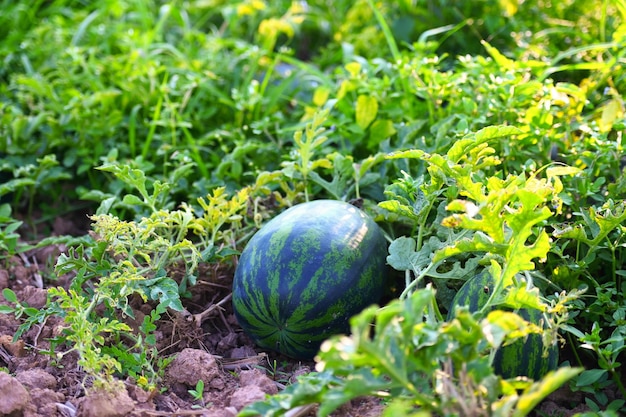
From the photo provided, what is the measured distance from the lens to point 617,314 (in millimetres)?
2172

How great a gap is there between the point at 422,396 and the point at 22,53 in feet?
11.6

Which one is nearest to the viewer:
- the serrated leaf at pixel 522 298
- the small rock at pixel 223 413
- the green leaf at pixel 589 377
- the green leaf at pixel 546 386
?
the green leaf at pixel 546 386

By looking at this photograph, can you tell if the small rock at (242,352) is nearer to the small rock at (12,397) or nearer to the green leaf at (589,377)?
the small rock at (12,397)

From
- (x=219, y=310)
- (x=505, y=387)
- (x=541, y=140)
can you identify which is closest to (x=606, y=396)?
(x=505, y=387)

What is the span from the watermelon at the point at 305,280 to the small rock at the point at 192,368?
0.60 feet

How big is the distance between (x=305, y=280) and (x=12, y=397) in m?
0.90

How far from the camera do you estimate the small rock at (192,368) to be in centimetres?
220

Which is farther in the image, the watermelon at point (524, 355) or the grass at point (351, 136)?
the grass at point (351, 136)

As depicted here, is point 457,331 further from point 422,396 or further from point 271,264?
point 271,264

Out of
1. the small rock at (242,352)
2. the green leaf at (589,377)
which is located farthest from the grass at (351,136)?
the small rock at (242,352)

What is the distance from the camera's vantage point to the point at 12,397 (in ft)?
6.54

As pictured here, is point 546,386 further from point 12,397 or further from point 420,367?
point 12,397

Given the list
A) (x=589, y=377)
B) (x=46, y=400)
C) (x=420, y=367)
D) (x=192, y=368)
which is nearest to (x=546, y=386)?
(x=420, y=367)

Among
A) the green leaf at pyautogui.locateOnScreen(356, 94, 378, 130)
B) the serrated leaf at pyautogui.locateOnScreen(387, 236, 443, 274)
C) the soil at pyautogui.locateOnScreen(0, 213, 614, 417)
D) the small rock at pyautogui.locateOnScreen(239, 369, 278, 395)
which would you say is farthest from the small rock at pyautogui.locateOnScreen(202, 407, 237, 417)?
the green leaf at pyautogui.locateOnScreen(356, 94, 378, 130)
